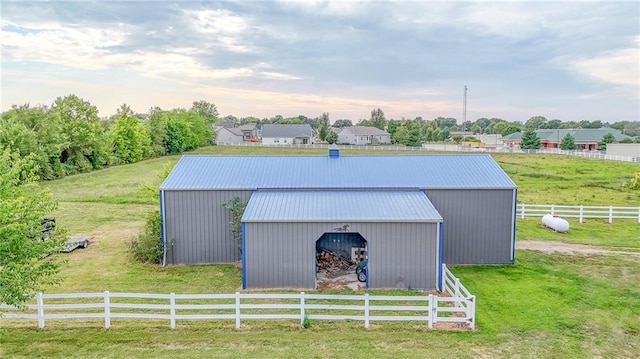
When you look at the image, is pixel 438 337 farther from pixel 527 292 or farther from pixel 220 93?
pixel 220 93

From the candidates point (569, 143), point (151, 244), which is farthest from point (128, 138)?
point (569, 143)

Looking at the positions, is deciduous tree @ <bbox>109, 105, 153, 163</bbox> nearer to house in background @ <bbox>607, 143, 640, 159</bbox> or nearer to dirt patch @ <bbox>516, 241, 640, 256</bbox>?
dirt patch @ <bbox>516, 241, 640, 256</bbox>

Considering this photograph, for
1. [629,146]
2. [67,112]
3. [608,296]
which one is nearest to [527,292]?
[608,296]

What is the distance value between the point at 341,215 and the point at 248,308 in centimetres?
417

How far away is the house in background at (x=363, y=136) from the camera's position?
298ft

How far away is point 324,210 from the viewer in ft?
45.5

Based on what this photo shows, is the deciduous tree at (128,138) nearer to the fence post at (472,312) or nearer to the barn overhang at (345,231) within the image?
the barn overhang at (345,231)

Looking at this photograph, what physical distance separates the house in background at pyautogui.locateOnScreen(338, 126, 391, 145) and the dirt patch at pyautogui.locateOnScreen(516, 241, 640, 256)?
72.0m

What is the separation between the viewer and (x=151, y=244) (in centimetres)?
1577

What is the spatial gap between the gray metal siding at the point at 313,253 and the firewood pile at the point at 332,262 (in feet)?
5.71

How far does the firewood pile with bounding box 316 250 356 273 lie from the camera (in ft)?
48.9

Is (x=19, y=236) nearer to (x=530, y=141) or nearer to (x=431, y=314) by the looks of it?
(x=431, y=314)

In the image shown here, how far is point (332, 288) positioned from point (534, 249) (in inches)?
365

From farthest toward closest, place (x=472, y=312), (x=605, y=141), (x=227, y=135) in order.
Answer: (x=227, y=135)
(x=605, y=141)
(x=472, y=312)
